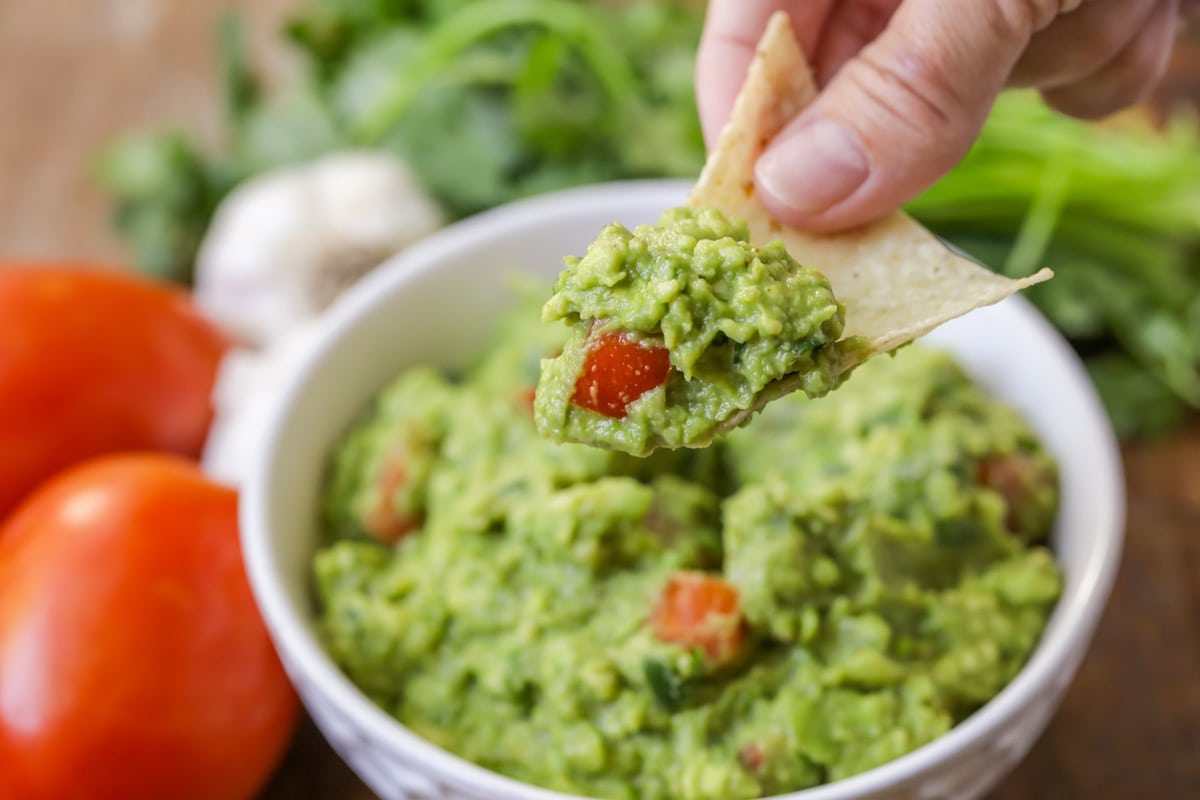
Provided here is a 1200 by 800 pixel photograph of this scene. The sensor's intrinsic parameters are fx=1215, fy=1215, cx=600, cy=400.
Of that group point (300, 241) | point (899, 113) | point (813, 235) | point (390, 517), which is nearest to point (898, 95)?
point (899, 113)

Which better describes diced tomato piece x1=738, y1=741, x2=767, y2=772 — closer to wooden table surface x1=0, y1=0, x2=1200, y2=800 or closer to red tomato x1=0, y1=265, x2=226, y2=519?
wooden table surface x1=0, y1=0, x2=1200, y2=800

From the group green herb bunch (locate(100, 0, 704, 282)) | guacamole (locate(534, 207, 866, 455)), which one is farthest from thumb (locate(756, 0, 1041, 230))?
green herb bunch (locate(100, 0, 704, 282))

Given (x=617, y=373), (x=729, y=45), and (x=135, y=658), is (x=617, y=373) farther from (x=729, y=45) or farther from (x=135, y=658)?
(x=135, y=658)

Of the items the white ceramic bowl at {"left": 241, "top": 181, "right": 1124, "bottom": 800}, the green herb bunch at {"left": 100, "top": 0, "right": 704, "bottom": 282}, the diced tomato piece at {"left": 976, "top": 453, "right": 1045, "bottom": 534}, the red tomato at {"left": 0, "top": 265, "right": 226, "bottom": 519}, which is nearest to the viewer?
the white ceramic bowl at {"left": 241, "top": 181, "right": 1124, "bottom": 800}

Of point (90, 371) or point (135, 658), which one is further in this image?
point (90, 371)

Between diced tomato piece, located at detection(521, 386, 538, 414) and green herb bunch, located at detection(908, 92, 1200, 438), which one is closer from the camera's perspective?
diced tomato piece, located at detection(521, 386, 538, 414)

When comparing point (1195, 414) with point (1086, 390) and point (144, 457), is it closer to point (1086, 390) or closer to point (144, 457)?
point (1086, 390)

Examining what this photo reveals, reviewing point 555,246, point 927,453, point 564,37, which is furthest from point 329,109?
point 927,453
